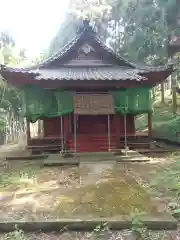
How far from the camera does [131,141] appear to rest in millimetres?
13852

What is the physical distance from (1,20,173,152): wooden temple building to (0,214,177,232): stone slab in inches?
283

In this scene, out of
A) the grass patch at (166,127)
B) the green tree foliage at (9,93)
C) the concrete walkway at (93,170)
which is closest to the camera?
the concrete walkway at (93,170)

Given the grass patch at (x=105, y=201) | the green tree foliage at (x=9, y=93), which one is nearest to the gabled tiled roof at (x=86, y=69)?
the grass patch at (x=105, y=201)

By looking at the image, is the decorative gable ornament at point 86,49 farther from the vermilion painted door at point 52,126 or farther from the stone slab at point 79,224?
the stone slab at point 79,224

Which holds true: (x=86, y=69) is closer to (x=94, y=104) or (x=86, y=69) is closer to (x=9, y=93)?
(x=94, y=104)

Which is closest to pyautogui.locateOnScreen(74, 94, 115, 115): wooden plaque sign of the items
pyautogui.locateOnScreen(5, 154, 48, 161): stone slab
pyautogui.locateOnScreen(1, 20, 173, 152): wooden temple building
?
pyautogui.locateOnScreen(1, 20, 173, 152): wooden temple building

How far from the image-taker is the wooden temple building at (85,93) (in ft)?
39.5

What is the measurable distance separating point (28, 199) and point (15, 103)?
59.6 feet

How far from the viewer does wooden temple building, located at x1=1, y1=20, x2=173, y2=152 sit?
474 inches

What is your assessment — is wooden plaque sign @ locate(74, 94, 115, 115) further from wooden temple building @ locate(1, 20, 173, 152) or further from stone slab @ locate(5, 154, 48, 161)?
stone slab @ locate(5, 154, 48, 161)

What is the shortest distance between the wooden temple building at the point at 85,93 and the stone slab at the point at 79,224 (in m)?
7.20

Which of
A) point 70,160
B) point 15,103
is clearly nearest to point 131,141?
point 70,160

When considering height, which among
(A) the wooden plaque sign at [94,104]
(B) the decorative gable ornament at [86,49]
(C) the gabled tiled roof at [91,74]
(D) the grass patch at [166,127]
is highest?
(B) the decorative gable ornament at [86,49]

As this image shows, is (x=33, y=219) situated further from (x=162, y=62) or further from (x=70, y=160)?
(x=162, y=62)
